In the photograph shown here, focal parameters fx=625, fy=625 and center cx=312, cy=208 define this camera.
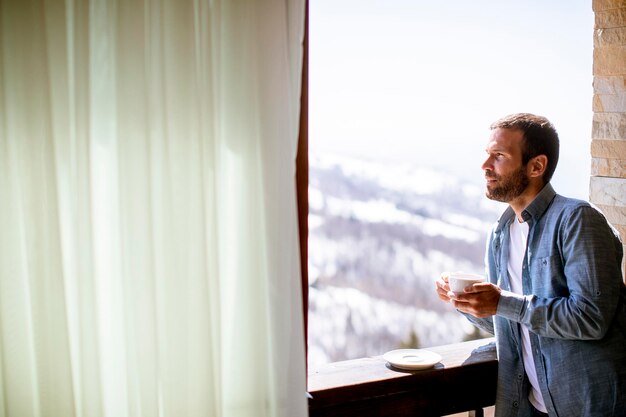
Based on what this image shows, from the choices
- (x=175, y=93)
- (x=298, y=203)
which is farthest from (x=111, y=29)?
(x=298, y=203)

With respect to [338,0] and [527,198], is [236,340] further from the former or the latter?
[338,0]

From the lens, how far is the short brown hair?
202cm

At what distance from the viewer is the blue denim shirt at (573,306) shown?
1771mm

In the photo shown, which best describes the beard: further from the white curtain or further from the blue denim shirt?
the white curtain

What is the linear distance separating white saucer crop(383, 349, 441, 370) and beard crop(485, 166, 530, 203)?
0.58 m

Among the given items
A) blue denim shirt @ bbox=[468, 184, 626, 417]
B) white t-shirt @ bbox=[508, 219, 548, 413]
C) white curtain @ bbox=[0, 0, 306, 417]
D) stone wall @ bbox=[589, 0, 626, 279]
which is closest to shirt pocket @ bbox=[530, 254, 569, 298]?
blue denim shirt @ bbox=[468, 184, 626, 417]

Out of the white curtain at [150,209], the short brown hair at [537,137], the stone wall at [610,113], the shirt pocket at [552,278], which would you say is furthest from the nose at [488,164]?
the white curtain at [150,209]

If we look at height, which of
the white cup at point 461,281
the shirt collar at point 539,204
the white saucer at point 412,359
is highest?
the shirt collar at point 539,204

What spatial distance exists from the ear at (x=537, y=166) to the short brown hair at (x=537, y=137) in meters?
0.01

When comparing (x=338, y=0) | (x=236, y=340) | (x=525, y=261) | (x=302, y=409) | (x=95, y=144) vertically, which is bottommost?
(x=302, y=409)

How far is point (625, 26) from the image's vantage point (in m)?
2.33

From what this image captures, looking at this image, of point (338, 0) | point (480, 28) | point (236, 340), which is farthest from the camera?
point (480, 28)

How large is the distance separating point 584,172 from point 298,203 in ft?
4.56

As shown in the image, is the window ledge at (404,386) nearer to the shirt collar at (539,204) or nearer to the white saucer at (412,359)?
the white saucer at (412,359)
